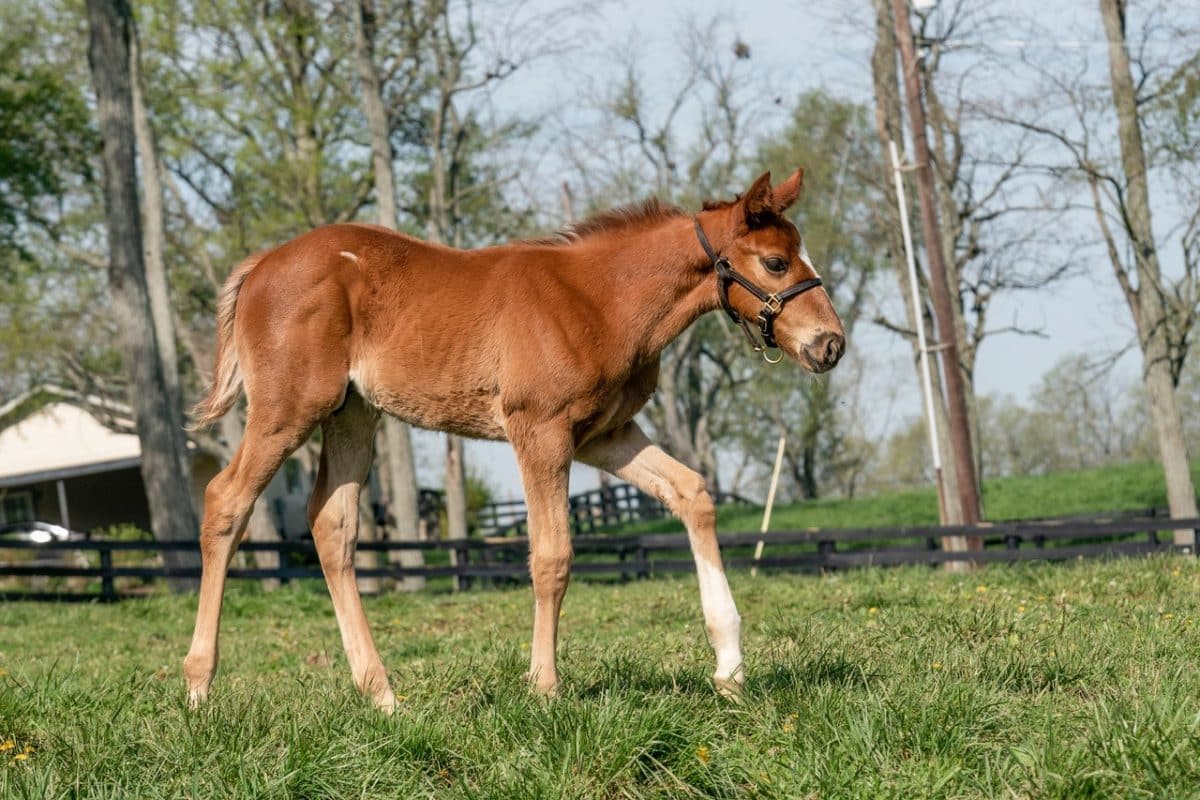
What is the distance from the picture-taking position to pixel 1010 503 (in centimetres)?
3475

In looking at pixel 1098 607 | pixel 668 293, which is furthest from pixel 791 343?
pixel 1098 607

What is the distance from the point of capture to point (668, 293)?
5918mm

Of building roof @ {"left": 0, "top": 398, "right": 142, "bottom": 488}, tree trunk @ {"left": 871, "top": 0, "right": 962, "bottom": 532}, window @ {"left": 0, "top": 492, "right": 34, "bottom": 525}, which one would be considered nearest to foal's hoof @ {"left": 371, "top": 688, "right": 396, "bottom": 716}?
tree trunk @ {"left": 871, "top": 0, "right": 962, "bottom": 532}

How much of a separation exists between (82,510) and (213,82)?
1862 cm

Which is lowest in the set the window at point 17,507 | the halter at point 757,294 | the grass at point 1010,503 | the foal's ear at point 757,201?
the grass at point 1010,503

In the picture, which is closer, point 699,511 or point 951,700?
point 951,700

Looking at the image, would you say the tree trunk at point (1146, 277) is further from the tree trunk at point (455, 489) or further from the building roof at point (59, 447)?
the building roof at point (59, 447)

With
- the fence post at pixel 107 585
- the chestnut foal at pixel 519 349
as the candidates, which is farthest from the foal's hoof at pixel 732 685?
the fence post at pixel 107 585

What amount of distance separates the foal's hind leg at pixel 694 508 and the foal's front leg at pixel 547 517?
1.42 feet

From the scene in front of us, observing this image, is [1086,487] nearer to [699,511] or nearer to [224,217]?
[224,217]

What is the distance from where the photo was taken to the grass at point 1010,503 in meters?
32.8

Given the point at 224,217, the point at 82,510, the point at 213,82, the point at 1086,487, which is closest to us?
the point at 213,82

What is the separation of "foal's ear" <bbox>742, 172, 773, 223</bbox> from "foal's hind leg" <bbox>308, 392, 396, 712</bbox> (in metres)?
2.08

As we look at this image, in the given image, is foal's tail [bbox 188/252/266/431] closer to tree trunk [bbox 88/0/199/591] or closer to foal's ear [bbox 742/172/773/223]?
foal's ear [bbox 742/172/773/223]
